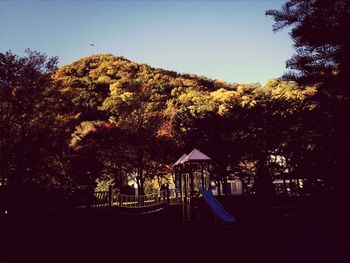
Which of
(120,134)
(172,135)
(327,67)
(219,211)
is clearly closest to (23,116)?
(120,134)

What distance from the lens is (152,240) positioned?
10781 mm

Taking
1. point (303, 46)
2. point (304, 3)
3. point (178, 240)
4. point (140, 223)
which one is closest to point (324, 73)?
point (303, 46)

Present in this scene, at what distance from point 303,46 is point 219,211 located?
9.95 metres

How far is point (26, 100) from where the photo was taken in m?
14.8

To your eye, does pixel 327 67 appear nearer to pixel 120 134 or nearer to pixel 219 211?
pixel 219 211

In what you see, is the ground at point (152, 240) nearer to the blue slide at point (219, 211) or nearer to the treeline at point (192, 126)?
the blue slide at point (219, 211)

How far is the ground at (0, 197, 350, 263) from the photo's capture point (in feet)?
22.4

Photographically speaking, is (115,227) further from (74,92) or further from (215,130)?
(215,130)

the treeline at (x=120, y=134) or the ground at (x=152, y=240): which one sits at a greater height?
the treeline at (x=120, y=134)

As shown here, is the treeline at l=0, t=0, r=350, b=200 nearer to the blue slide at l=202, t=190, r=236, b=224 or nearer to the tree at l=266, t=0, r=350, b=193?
the tree at l=266, t=0, r=350, b=193

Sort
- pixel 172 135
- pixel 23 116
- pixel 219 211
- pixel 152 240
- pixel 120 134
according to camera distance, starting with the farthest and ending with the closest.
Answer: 1. pixel 172 135
2. pixel 120 134
3. pixel 23 116
4. pixel 219 211
5. pixel 152 240

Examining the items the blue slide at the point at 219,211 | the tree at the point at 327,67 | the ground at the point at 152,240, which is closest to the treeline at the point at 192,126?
the tree at the point at 327,67

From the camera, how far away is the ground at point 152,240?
6820 mm

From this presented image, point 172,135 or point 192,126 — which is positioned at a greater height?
point 192,126
